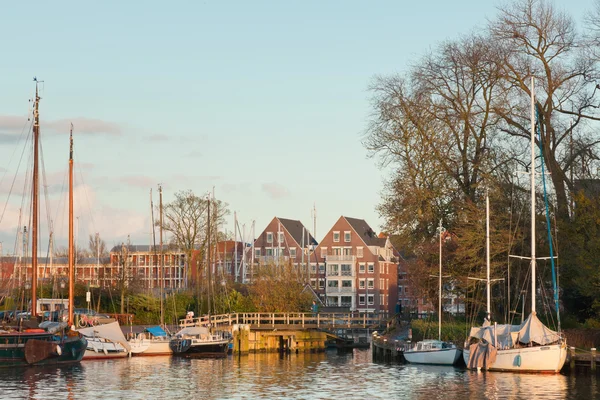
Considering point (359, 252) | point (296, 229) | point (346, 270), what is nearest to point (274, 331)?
point (346, 270)

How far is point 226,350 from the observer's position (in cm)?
7062

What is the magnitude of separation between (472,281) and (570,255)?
7.42 m

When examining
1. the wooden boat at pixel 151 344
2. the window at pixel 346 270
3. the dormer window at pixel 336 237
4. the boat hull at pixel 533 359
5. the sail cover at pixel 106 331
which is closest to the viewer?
the boat hull at pixel 533 359

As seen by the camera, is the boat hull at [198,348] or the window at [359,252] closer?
the boat hull at [198,348]

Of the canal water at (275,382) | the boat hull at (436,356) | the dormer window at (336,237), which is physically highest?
the dormer window at (336,237)

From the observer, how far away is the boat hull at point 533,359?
1837 inches

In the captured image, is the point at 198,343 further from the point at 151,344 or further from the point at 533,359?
the point at 533,359

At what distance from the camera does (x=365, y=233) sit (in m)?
138

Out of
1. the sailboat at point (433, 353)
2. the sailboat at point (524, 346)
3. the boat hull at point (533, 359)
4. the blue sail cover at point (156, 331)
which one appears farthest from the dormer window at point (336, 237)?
the boat hull at point (533, 359)

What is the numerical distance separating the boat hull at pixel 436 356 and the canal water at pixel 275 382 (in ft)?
2.97

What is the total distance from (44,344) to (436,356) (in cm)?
2267

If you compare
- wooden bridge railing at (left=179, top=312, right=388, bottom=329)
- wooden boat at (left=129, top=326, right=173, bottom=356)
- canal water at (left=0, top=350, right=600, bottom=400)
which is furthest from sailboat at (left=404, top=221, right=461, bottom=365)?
wooden bridge railing at (left=179, top=312, right=388, bottom=329)

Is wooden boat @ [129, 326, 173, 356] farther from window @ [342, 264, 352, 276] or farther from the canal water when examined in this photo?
window @ [342, 264, 352, 276]

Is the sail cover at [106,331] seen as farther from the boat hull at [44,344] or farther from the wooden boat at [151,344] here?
the boat hull at [44,344]
